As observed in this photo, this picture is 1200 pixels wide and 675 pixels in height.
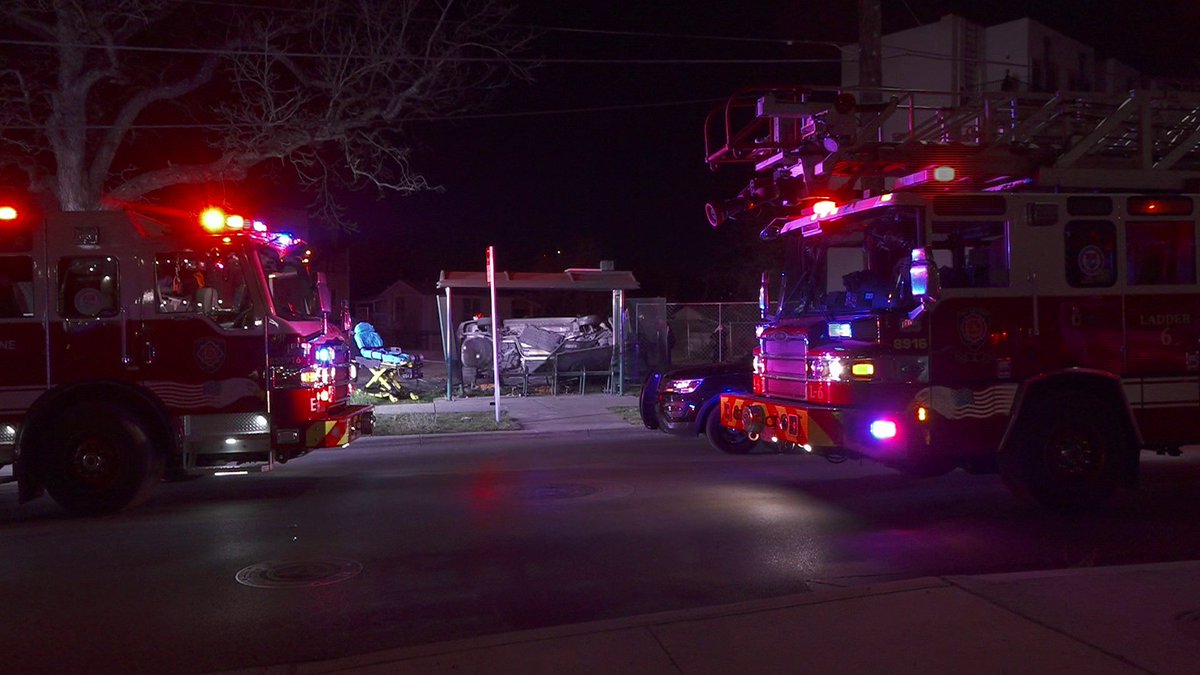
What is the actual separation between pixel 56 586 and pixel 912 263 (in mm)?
6552

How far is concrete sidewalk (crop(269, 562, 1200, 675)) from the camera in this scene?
14.5ft

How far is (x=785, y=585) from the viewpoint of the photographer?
19.9 feet

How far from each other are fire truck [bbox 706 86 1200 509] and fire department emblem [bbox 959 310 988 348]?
0.02 m

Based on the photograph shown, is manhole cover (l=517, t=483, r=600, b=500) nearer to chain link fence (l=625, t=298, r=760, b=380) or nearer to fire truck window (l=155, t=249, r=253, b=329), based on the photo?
fire truck window (l=155, t=249, r=253, b=329)

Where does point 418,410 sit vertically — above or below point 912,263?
below

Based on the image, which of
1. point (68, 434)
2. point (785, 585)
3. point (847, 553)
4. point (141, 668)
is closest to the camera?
point (141, 668)

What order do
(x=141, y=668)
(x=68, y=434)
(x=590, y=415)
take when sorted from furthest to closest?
(x=590, y=415), (x=68, y=434), (x=141, y=668)

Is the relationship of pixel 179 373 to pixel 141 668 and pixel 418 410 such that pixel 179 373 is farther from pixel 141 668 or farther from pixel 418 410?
pixel 418 410

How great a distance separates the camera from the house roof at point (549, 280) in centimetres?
1856

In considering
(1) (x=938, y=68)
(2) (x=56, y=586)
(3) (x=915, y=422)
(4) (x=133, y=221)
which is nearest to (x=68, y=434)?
(4) (x=133, y=221)

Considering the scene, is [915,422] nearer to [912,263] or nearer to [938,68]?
[912,263]

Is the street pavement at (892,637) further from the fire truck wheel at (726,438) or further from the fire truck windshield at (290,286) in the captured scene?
the fire truck wheel at (726,438)

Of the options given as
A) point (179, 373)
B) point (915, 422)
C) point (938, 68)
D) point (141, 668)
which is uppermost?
point (938, 68)

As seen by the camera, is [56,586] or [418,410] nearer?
[56,586]
